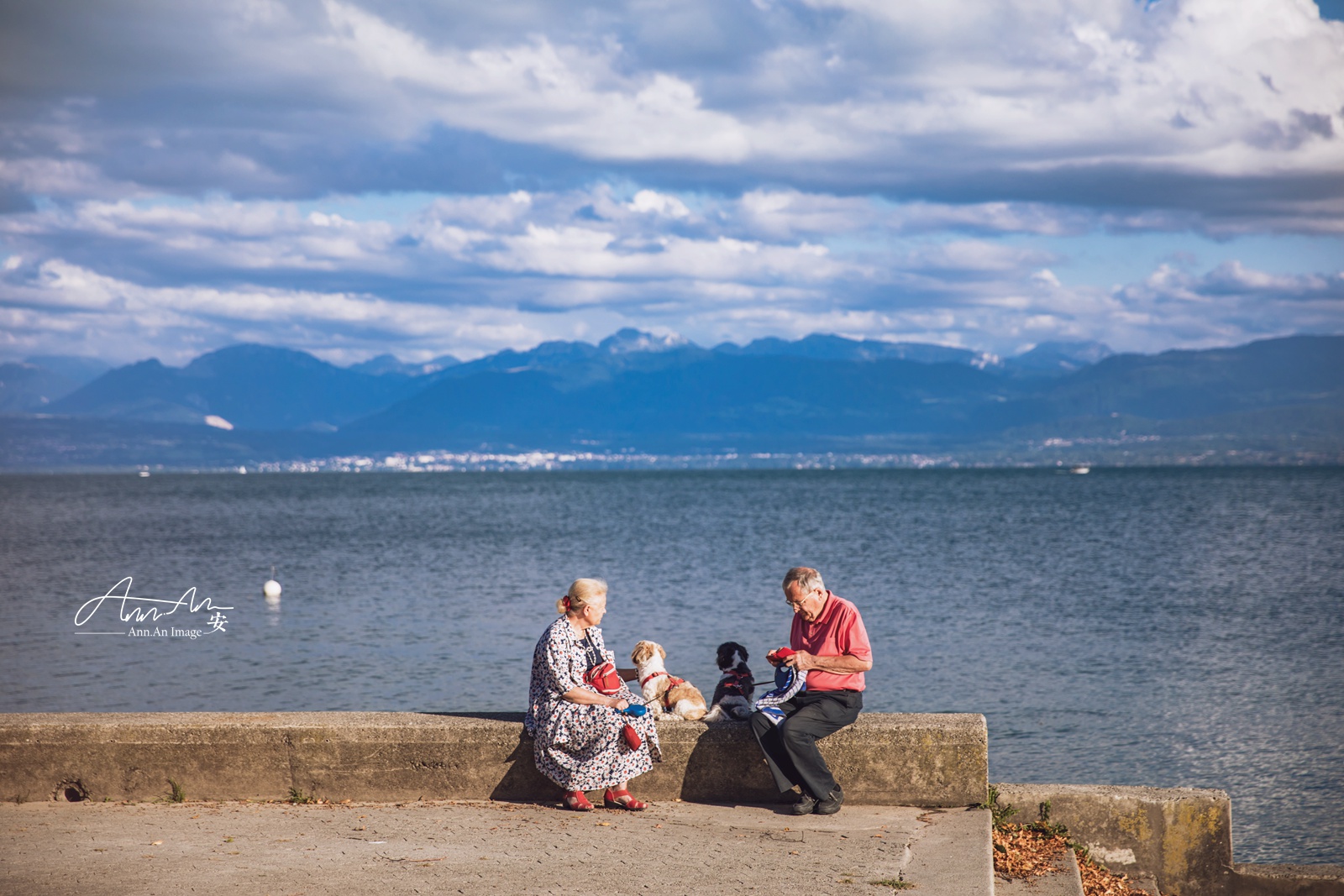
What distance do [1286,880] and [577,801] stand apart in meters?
5.21

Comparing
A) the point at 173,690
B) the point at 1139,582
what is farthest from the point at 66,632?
the point at 1139,582

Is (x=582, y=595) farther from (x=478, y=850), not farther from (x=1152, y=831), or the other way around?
(x=1152, y=831)

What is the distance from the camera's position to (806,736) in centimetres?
743

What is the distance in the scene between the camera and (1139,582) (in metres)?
34.2

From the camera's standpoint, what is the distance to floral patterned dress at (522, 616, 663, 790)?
7477 millimetres

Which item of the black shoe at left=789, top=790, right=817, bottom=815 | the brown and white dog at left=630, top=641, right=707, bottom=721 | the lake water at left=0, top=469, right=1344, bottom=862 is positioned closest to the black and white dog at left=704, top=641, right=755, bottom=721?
the brown and white dog at left=630, top=641, right=707, bottom=721

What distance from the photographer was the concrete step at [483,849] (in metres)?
6.16

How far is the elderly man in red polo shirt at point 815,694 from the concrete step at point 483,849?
0.25 meters

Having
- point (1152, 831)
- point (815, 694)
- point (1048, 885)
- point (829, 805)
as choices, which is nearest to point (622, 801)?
point (829, 805)

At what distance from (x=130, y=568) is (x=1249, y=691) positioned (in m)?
35.1

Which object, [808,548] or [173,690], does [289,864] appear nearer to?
[173,690]

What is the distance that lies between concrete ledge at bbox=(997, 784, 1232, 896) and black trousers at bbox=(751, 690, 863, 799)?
145cm

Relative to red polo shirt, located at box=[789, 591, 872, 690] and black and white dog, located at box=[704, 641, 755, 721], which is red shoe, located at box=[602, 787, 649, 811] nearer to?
black and white dog, located at box=[704, 641, 755, 721]

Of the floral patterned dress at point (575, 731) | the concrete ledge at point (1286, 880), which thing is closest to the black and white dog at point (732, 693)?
the floral patterned dress at point (575, 731)
